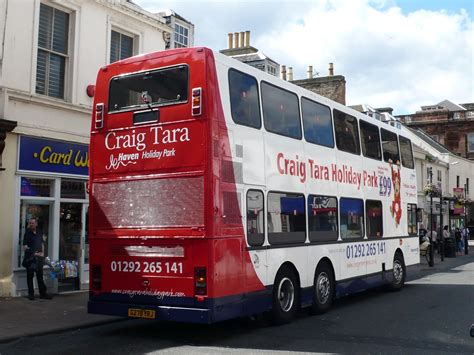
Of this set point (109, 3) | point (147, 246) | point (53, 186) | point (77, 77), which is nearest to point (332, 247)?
point (147, 246)

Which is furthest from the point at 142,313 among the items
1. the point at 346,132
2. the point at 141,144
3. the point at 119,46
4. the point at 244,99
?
the point at 119,46

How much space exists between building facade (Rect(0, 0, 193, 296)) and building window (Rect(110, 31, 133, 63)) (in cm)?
10

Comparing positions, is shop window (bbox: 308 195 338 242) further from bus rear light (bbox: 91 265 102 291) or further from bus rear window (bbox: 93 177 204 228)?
bus rear light (bbox: 91 265 102 291)

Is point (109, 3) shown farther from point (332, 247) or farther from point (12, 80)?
point (332, 247)

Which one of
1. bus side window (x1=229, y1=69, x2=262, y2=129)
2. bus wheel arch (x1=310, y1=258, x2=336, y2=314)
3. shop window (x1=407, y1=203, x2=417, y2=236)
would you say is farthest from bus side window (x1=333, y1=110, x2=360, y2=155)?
shop window (x1=407, y1=203, x2=417, y2=236)

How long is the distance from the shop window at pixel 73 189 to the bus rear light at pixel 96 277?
4.71 meters

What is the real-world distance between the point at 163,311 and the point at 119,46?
30.5 ft

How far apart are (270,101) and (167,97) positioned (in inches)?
74.3

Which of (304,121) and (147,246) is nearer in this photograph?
(147,246)

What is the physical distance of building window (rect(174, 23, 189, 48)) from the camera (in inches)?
734

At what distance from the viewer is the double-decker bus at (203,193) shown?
7660 mm

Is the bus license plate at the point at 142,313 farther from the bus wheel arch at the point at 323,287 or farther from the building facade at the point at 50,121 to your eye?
the building facade at the point at 50,121

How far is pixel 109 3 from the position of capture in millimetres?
14039

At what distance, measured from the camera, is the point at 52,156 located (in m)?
12.5
